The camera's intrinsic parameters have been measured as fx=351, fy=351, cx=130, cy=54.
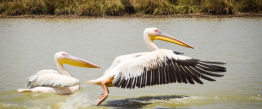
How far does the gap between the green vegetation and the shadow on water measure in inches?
515

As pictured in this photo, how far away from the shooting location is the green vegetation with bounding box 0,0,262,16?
1792cm

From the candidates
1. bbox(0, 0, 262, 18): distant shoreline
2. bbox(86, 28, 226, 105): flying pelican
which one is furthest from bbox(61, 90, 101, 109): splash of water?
bbox(0, 0, 262, 18): distant shoreline

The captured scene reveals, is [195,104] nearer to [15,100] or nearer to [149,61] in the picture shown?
[149,61]

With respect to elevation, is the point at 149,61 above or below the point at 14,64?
above

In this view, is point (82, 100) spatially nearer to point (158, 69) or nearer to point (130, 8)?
point (158, 69)

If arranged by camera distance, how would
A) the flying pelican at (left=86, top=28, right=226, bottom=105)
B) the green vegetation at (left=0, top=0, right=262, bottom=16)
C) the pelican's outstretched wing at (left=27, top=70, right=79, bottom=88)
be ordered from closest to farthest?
the flying pelican at (left=86, top=28, right=226, bottom=105) → the pelican's outstretched wing at (left=27, top=70, right=79, bottom=88) → the green vegetation at (left=0, top=0, right=262, bottom=16)

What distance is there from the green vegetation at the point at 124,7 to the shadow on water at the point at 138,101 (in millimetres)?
13088

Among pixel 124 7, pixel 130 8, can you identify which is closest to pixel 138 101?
pixel 124 7

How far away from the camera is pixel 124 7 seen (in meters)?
18.9

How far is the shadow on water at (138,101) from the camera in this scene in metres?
5.07

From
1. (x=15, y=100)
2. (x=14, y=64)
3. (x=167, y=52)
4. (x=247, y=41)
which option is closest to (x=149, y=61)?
(x=167, y=52)

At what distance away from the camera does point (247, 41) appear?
404 inches

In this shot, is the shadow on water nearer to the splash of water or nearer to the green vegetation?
the splash of water

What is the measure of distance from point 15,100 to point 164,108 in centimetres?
235
